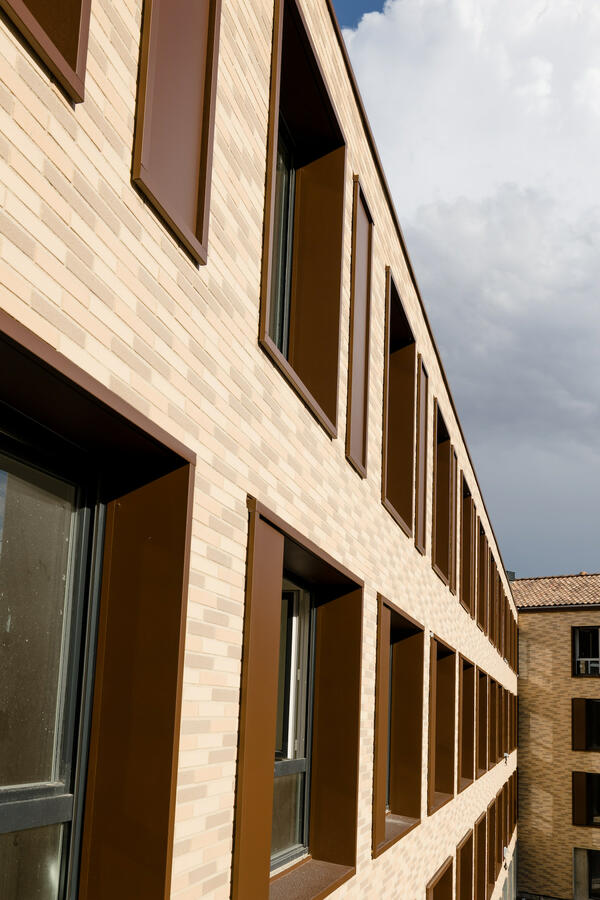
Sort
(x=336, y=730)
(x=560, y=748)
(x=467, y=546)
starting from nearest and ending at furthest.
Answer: (x=336, y=730) < (x=467, y=546) < (x=560, y=748)

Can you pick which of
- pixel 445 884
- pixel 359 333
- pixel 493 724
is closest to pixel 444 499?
pixel 445 884

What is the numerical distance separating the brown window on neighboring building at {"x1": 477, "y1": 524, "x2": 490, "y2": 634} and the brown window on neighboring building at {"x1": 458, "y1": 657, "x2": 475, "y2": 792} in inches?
→ 100

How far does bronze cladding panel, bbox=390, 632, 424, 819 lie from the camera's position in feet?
35.7

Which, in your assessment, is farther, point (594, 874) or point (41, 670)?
point (594, 874)

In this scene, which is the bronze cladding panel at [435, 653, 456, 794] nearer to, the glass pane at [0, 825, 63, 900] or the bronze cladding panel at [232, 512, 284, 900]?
the bronze cladding panel at [232, 512, 284, 900]

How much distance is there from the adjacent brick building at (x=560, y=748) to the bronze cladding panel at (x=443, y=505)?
2127 centimetres

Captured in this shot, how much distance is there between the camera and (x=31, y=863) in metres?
3.44

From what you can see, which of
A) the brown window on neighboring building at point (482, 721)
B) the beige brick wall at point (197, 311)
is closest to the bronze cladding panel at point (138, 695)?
the beige brick wall at point (197, 311)

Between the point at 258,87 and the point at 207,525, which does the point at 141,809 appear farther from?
the point at 258,87

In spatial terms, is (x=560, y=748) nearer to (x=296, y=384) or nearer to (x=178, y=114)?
(x=296, y=384)

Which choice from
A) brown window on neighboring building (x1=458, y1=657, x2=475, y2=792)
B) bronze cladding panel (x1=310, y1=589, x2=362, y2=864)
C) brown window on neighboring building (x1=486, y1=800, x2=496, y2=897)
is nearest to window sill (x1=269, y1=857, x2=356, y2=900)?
bronze cladding panel (x1=310, y1=589, x2=362, y2=864)

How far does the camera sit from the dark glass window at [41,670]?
11.1 ft

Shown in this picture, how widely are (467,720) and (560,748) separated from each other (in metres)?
17.9

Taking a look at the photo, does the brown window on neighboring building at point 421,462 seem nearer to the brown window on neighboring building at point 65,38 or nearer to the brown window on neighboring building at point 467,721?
the brown window on neighboring building at point 467,721
